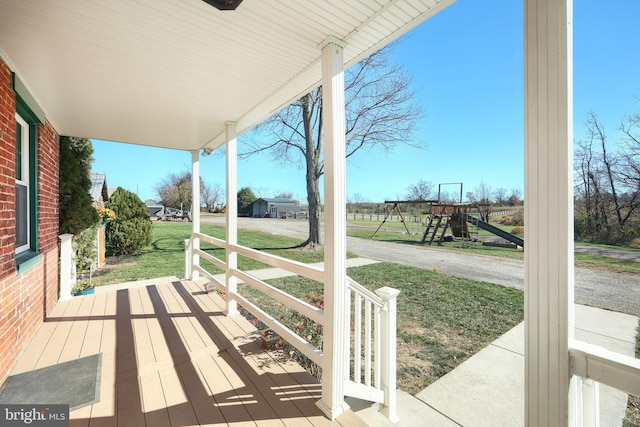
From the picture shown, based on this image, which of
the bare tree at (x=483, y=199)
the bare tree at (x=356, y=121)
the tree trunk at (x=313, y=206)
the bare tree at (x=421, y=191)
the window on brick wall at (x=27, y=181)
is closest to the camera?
the window on brick wall at (x=27, y=181)

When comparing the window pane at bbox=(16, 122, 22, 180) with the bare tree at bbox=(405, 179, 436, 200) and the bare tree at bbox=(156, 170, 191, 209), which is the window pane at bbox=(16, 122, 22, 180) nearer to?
the bare tree at bbox=(405, 179, 436, 200)

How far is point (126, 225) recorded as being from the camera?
8.22 metres

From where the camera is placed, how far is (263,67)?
85.7 inches

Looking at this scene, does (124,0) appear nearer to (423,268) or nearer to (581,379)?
(581,379)

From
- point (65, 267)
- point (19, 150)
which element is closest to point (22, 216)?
point (19, 150)

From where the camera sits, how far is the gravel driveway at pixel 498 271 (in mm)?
4539

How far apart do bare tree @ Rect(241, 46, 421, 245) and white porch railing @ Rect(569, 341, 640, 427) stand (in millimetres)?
9192

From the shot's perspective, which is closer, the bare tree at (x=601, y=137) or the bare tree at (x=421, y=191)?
the bare tree at (x=601, y=137)

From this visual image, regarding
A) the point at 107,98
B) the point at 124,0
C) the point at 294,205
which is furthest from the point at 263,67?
the point at 294,205

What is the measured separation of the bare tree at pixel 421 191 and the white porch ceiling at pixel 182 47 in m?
9.22

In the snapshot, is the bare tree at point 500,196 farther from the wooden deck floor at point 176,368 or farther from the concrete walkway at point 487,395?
the wooden deck floor at point 176,368

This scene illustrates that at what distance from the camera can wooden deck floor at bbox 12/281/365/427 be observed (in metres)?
1.82

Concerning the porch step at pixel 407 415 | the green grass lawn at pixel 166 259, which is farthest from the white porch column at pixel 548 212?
the green grass lawn at pixel 166 259

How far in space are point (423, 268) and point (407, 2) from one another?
7.06 m
